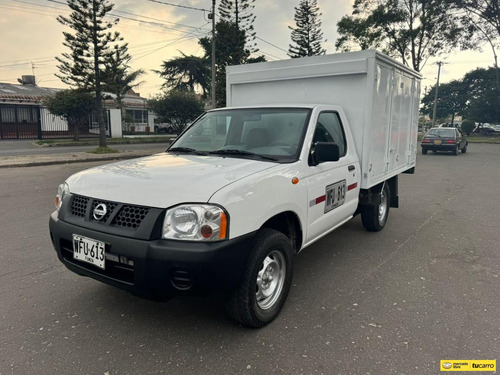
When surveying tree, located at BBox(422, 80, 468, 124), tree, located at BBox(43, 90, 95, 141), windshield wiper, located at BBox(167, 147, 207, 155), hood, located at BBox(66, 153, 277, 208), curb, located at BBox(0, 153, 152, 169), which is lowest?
curb, located at BBox(0, 153, 152, 169)

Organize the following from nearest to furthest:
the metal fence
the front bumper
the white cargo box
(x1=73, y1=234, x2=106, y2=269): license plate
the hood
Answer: the hood < (x1=73, y1=234, x2=106, y2=269): license plate < the white cargo box < the front bumper < the metal fence

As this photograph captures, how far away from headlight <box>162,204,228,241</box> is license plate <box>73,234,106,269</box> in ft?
1.79

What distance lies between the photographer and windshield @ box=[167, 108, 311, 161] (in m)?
3.55

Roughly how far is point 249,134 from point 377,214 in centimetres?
277

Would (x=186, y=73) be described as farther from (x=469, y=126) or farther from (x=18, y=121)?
(x=469, y=126)

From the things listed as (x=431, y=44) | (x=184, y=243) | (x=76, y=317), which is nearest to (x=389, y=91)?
(x=184, y=243)

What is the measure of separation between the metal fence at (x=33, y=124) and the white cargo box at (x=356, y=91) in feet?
88.3

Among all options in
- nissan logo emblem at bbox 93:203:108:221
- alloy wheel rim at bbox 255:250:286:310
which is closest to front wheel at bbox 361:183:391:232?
alloy wheel rim at bbox 255:250:286:310

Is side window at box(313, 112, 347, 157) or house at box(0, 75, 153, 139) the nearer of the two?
side window at box(313, 112, 347, 157)

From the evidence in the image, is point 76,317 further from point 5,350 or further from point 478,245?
point 478,245

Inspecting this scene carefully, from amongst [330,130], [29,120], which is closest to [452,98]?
[29,120]

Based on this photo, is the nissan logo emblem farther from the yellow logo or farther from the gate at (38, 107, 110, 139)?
the gate at (38, 107, 110, 139)

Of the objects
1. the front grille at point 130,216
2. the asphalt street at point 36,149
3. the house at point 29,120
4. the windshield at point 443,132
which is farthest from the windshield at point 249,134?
the house at point 29,120

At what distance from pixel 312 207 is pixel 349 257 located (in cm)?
153
